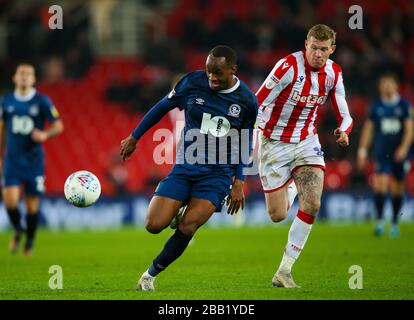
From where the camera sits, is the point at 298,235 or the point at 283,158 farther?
the point at 283,158

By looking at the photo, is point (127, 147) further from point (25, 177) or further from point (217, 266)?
point (25, 177)

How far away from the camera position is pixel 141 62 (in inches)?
985

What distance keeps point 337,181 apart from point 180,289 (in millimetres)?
13375

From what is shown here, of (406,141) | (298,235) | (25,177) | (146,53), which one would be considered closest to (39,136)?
(25,177)

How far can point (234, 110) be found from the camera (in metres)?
8.21

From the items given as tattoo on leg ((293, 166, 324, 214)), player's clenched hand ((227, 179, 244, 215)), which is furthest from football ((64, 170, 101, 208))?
tattoo on leg ((293, 166, 324, 214))

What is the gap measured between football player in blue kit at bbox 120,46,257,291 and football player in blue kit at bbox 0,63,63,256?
5.17 meters

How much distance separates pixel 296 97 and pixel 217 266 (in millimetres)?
2749

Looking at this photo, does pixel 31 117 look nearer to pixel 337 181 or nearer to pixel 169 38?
pixel 337 181

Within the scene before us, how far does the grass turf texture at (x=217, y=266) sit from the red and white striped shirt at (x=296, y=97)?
1.55 metres

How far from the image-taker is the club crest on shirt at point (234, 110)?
8203 millimetres

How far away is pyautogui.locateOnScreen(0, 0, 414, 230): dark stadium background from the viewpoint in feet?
72.9

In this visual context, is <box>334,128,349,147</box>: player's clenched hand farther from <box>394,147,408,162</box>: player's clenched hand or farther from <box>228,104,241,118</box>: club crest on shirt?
<box>394,147,408,162</box>: player's clenched hand

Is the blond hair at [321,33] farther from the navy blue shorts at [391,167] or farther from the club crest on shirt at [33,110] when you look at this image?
the navy blue shorts at [391,167]
